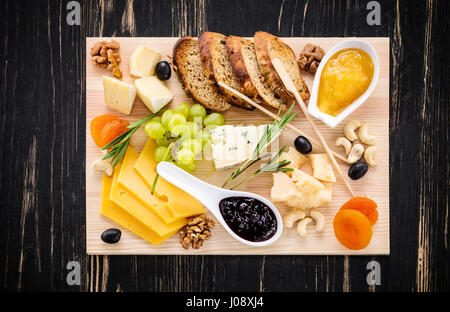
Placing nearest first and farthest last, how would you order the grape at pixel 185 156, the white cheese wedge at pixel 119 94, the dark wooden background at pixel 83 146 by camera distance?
the grape at pixel 185 156 < the white cheese wedge at pixel 119 94 < the dark wooden background at pixel 83 146

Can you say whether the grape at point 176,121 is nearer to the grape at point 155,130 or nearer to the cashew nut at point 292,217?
the grape at point 155,130

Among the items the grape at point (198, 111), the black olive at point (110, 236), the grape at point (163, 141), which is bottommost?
the black olive at point (110, 236)

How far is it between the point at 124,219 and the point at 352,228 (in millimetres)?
1074

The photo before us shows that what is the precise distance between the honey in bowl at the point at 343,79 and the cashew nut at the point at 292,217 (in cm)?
49

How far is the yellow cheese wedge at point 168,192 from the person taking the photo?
1462 mm

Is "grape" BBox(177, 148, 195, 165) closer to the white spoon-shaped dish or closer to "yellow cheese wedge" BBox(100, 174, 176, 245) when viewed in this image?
the white spoon-shaped dish

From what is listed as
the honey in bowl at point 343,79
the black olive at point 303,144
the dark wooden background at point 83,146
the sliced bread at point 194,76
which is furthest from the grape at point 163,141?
the honey in bowl at point 343,79

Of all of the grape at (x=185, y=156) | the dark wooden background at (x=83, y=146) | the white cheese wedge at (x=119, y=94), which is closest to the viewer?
the grape at (x=185, y=156)

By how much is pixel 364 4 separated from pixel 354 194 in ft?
3.18

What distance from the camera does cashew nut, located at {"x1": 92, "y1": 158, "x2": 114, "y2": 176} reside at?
148cm

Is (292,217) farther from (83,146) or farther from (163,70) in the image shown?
(83,146)

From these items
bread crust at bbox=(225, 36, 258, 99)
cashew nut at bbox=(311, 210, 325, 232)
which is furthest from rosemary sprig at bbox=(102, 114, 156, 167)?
cashew nut at bbox=(311, 210, 325, 232)

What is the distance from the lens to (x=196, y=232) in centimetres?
147
